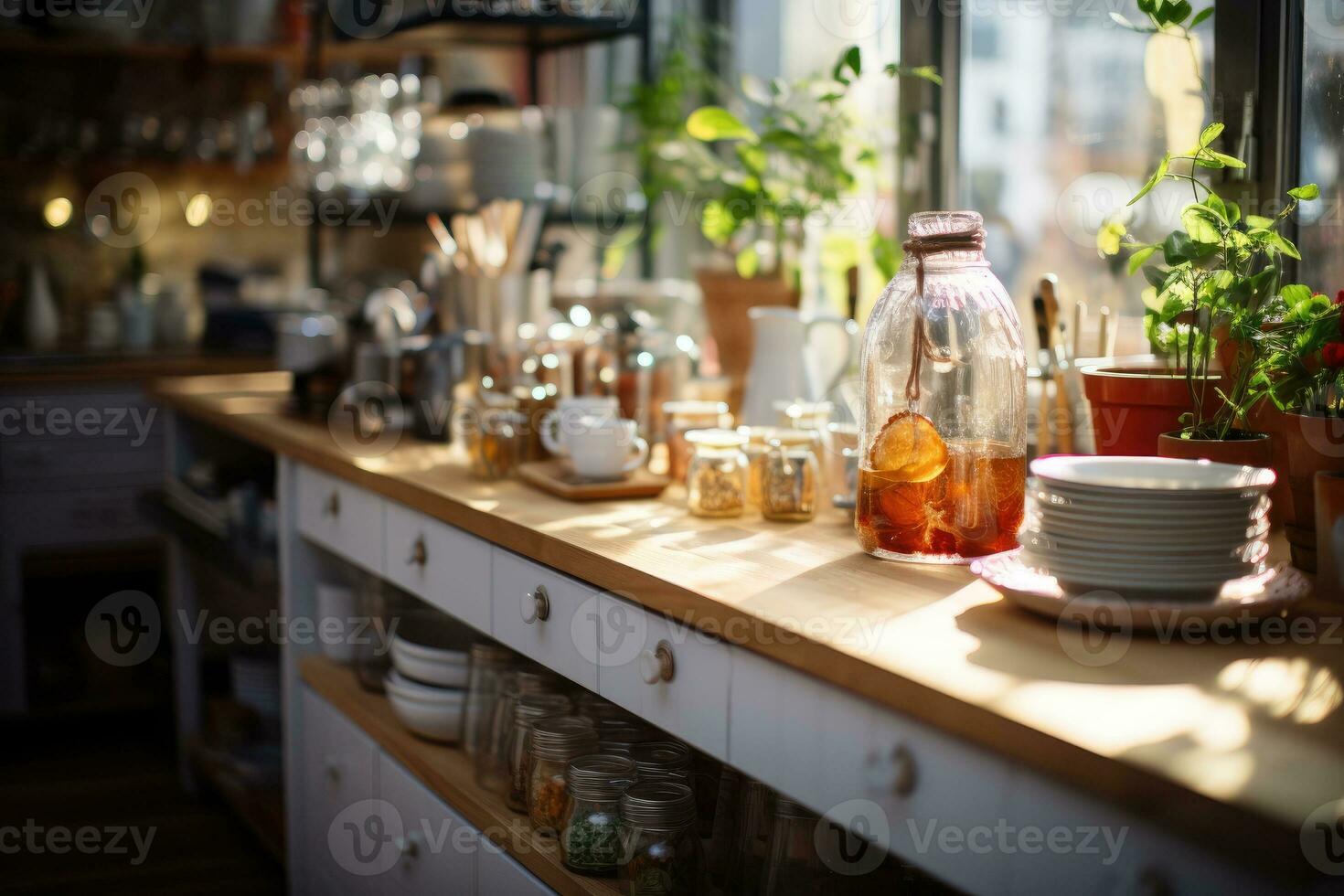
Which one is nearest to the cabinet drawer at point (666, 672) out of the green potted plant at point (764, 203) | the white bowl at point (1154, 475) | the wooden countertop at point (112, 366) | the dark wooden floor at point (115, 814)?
the white bowl at point (1154, 475)

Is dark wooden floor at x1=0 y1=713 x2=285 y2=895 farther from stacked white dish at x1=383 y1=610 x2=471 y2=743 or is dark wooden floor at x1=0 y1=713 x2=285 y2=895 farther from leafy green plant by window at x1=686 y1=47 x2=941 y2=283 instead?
leafy green plant by window at x1=686 y1=47 x2=941 y2=283

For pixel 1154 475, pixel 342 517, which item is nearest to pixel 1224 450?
pixel 1154 475

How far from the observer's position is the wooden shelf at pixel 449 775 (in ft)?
4.89

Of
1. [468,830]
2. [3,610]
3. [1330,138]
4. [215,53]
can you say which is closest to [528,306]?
[468,830]

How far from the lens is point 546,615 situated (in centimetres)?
156

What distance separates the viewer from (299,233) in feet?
15.3

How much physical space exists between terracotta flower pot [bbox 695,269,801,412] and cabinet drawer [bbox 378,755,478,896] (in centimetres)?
80

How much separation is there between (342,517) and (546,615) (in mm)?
760

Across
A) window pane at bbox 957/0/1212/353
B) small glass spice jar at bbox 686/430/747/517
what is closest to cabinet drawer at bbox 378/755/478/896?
small glass spice jar at bbox 686/430/747/517

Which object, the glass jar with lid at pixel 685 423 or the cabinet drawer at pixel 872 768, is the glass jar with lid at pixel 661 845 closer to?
the cabinet drawer at pixel 872 768

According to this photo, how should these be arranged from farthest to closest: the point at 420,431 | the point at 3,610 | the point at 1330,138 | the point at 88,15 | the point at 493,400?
the point at 88,15 → the point at 3,610 → the point at 420,431 → the point at 493,400 → the point at 1330,138

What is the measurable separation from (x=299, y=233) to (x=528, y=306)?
8.06 feet

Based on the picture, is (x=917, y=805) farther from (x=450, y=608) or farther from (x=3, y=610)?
(x=3, y=610)

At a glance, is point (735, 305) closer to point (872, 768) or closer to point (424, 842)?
point (424, 842)
